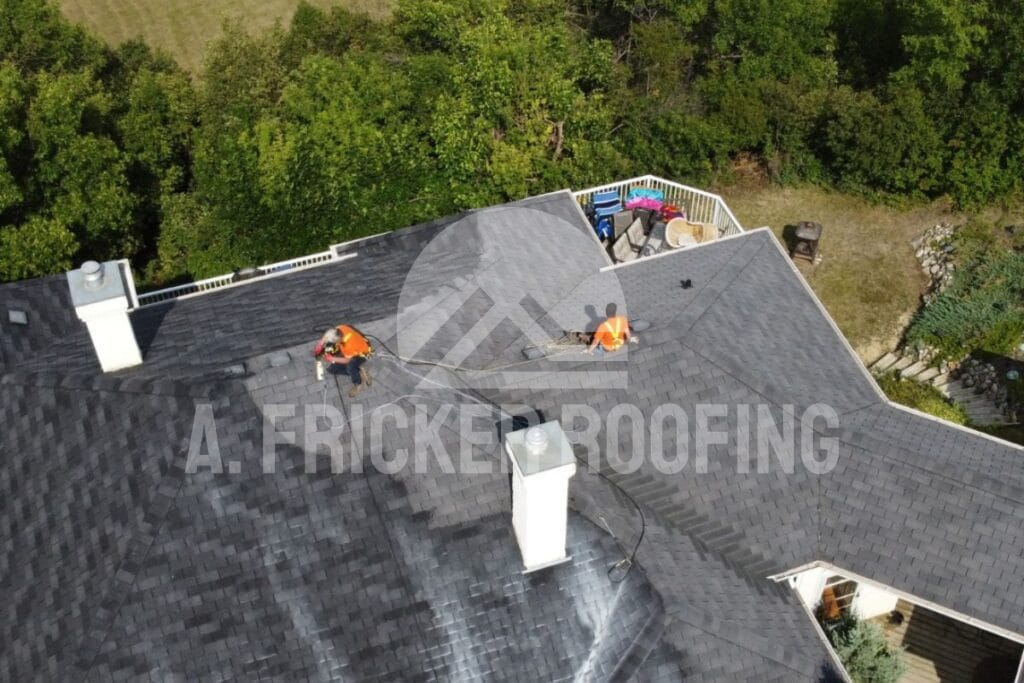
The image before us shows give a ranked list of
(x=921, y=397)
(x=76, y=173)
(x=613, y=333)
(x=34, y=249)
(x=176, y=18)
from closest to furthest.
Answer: (x=613, y=333) → (x=921, y=397) → (x=34, y=249) → (x=76, y=173) → (x=176, y=18)

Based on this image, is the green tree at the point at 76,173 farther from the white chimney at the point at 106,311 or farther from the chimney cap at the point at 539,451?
the chimney cap at the point at 539,451

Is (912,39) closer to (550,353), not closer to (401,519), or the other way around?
(550,353)

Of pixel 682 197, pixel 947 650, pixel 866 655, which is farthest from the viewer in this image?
pixel 682 197

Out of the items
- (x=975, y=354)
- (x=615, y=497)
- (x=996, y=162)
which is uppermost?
(x=615, y=497)

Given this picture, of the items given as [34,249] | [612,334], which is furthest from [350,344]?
[34,249]

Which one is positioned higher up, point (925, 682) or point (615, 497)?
point (615, 497)

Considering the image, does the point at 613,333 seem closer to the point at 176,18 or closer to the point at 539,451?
the point at 539,451

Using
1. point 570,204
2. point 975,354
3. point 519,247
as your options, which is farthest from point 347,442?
point 975,354
